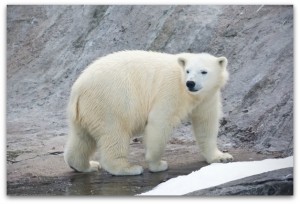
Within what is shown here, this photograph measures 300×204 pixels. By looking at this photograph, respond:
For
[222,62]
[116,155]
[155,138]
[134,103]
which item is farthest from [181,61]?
[116,155]

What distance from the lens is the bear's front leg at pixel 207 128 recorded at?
20.0ft

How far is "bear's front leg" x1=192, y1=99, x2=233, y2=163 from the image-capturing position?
609 cm

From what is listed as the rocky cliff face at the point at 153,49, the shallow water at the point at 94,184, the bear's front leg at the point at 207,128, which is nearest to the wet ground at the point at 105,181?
the shallow water at the point at 94,184

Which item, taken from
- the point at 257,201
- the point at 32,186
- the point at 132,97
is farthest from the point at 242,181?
the point at 32,186

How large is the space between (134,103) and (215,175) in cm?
82

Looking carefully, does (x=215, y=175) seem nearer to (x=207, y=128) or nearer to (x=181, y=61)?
(x=207, y=128)

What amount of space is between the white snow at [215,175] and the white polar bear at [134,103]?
0.28 meters

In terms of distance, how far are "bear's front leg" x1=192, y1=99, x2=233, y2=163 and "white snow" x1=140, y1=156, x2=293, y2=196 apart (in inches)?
13.4

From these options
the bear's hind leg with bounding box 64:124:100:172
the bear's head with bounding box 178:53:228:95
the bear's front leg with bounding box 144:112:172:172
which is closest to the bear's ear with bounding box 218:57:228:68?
the bear's head with bounding box 178:53:228:95

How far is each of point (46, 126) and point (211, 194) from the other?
5.38 feet

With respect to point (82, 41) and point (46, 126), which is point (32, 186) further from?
point (82, 41)

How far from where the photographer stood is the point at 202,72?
5785 millimetres

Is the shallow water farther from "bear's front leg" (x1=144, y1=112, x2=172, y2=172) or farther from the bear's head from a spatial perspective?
the bear's head

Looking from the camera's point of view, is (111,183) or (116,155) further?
(116,155)
